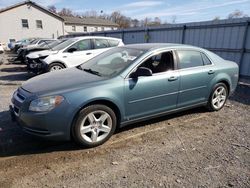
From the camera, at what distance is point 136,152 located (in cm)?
366

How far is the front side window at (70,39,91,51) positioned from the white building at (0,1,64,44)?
30.2 metres

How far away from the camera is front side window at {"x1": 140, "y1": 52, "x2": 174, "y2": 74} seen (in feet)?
14.5

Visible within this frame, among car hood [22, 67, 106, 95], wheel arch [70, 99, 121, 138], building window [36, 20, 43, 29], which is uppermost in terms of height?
building window [36, 20, 43, 29]

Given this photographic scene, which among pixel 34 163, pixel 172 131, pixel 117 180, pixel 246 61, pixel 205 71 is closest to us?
pixel 117 180

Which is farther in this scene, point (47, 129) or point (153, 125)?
point (153, 125)

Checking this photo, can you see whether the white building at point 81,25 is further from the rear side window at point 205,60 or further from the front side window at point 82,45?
the rear side window at point 205,60

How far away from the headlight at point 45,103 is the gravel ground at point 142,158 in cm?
74

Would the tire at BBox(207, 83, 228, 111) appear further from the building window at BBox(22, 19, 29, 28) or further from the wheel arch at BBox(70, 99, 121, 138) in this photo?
the building window at BBox(22, 19, 29, 28)

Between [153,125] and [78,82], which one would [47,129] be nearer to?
[78,82]

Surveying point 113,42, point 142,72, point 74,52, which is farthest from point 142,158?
point 113,42

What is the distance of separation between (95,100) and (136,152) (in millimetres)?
1024

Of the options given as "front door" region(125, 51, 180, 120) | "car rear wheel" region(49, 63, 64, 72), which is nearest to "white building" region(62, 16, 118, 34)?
"car rear wheel" region(49, 63, 64, 72)

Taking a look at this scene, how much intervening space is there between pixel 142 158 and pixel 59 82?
1.78m

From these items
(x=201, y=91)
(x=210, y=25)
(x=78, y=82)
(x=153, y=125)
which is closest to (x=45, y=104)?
(x=78, y=82)
